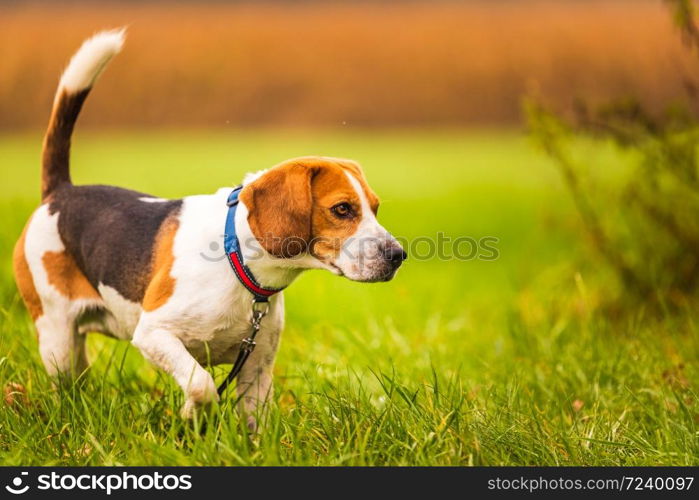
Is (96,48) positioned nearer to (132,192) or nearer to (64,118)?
(64,118)

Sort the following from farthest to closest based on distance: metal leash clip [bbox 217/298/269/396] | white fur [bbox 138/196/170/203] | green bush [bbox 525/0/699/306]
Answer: green bush [bbox 525/0/699/306]
white fur [bbox 138/196/170/203]
metal leash clip [bbox 217/298/269/396]

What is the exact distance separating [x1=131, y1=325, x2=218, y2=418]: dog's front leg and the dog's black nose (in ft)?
2.86

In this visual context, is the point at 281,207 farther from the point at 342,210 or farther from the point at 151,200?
the point at 151,200

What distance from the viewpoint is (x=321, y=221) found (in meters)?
3.52

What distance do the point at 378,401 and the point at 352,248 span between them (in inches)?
40.3

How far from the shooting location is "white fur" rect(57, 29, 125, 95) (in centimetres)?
439

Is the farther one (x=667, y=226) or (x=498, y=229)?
(x=498, y=229)

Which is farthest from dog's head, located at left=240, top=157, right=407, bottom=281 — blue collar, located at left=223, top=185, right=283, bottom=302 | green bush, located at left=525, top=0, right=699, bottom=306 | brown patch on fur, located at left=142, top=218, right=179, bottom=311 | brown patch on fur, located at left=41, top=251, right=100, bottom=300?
green bush, located at left=525, top=0, right=699, bottom=306

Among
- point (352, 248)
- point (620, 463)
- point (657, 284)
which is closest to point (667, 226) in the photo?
point (657, 284)

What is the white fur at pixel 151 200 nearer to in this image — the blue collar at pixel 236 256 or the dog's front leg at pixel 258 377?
the blue collar at pixel 236 256

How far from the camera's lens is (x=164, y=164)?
44.7 ft

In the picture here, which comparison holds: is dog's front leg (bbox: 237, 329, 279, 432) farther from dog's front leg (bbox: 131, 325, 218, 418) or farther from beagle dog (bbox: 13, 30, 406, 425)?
dog's front leg (bbox: 131, 325, 218, 418)

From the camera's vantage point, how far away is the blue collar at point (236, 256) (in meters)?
3.58

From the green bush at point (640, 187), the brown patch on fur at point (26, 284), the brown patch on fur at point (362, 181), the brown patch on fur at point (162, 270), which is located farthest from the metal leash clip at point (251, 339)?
the green bush at point (640, 187)
